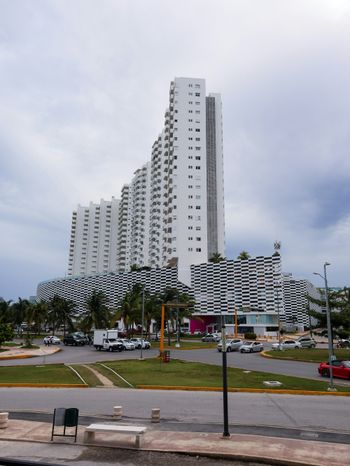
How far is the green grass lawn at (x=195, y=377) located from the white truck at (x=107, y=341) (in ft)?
69.4

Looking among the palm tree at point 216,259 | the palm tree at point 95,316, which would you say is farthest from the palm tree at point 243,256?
the palm tree at point 95,316

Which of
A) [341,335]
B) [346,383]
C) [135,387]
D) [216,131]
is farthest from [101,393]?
[216,131]

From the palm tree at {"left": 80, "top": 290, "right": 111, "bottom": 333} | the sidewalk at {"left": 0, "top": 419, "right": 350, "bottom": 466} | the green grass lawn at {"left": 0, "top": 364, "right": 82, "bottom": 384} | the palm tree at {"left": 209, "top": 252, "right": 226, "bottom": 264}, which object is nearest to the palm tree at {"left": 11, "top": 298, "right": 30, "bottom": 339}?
the palm tree at {"left": 80, "top": 290, "right": 111, "bottom": 333}

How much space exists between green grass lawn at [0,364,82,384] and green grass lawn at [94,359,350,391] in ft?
7.97

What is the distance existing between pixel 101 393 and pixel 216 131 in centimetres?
11315

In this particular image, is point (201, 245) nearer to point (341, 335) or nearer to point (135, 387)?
point (341, 335)

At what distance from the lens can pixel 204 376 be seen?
90.3 feet

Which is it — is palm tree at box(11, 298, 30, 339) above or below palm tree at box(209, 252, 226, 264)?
below

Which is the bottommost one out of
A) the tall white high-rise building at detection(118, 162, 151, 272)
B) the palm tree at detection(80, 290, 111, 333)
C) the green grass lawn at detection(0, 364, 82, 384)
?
the green grass lawn at detection(0, 364, 82, 384)

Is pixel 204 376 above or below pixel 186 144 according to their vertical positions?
below

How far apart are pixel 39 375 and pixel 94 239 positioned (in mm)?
167731

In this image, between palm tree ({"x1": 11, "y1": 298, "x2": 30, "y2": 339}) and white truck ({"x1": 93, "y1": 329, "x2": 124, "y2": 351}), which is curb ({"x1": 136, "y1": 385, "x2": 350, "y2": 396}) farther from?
palm tree ({"x1": 11, "y1": 298, "x2": 30, "y2": 339})

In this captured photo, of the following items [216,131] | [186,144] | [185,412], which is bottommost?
[185,412]

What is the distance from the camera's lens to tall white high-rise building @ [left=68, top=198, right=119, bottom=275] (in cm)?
18912
